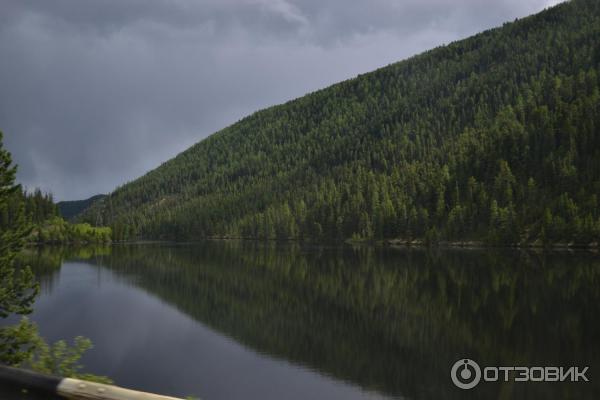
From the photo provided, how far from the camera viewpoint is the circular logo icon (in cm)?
2861

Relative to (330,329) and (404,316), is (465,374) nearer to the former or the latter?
(330,329)

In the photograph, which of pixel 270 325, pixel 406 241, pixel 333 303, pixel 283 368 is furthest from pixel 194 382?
pixel 406 241

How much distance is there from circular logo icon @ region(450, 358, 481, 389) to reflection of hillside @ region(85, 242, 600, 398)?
707mm

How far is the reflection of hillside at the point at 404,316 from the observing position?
107ft

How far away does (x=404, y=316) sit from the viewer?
1902 inches

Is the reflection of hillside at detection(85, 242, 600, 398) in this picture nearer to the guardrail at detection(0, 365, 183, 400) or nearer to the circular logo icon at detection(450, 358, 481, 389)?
the circular logo icon at detection(450, 358, 481, 389)

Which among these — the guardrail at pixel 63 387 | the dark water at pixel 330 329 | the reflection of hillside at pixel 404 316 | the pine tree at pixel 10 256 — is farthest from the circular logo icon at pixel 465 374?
the guardrail at pixel 63 387

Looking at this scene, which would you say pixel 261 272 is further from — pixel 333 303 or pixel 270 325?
pixel 270 325

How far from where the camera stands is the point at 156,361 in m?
35.9

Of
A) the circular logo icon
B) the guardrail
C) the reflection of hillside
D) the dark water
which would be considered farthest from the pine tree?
the circular logo icon

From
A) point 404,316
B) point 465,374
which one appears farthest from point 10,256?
point 404,316

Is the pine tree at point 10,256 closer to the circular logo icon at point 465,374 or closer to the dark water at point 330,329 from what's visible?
the dark water at point 330,329

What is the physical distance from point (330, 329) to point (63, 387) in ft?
122

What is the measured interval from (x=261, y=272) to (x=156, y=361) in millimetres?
53067
